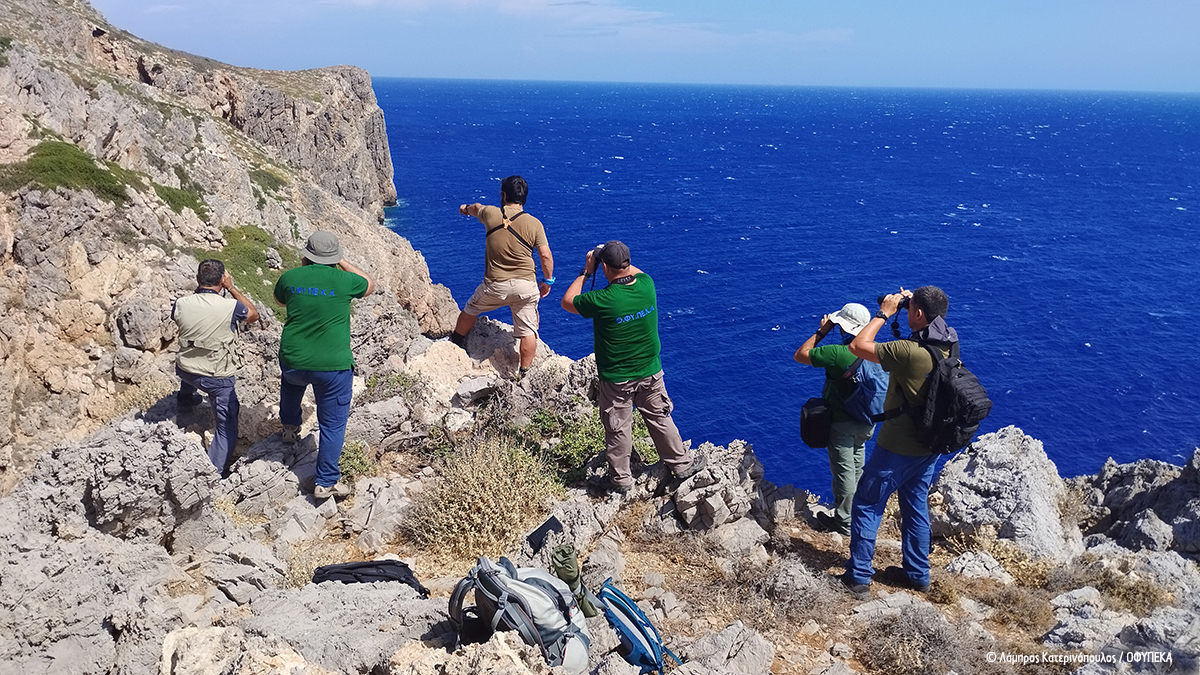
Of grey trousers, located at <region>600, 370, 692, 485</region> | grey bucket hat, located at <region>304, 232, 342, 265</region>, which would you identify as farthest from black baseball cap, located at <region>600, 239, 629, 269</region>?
grey bucket hat, located at <region>304, 232, 342, 265</region>

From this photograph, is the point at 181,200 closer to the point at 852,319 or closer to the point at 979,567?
the point at 852,319

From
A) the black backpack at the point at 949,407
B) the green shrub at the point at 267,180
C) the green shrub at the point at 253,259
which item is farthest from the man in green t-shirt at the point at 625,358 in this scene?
the green shrub at the point at 267,180

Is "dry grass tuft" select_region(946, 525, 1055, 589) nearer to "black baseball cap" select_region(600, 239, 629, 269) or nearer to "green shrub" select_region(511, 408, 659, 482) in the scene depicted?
"green shrub" select_region(511, 408, 659, 482)

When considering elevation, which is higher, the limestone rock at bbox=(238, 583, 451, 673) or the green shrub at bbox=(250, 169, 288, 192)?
the green shrub at bbox=(250, 169, 288, 192)

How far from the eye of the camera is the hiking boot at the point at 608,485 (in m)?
8.95

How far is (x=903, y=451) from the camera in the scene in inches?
298

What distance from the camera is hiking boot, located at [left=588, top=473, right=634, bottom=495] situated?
8.95 meters

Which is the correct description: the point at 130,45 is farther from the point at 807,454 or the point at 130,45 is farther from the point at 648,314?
the point at 648,314

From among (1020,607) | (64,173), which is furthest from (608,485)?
(64,173)

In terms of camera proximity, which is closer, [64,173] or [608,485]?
[608,485]

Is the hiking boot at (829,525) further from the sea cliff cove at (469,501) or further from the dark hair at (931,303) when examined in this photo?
the dark hair at (931,303)

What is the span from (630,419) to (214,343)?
481 cm

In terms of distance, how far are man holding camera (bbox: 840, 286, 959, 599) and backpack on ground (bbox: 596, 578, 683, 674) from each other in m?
2.72
